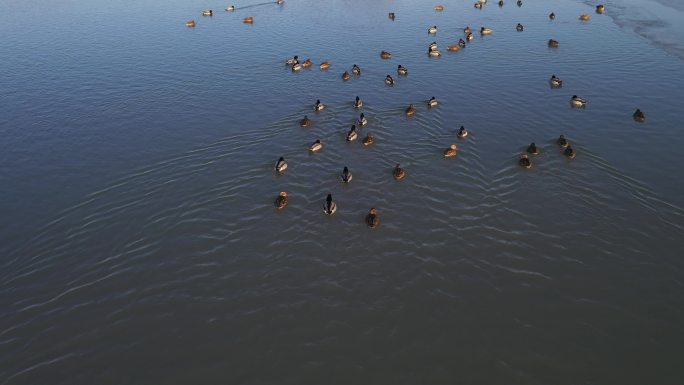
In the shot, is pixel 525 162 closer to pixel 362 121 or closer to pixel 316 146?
pixel 362 121

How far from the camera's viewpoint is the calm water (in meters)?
17.3

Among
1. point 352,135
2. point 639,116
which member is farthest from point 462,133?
point 639,116

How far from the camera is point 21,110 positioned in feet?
126

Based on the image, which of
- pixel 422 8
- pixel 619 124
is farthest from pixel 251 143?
pixel 422 8

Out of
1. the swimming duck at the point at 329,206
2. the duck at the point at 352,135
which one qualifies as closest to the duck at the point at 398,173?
the swimming duck at the point at 329,206

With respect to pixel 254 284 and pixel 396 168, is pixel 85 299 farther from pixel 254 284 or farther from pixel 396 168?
pixel 396 168

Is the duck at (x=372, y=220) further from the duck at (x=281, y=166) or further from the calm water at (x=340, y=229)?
the duck at (x=281, y=166)

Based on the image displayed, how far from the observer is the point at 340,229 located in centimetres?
2370

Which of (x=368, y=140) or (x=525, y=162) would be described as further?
(x=368, y=140)

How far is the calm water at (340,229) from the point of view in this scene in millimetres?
17266

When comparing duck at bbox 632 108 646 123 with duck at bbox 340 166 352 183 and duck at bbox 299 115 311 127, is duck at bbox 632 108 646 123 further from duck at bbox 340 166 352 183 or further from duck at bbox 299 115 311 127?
duck at bbox 299 115 311 127

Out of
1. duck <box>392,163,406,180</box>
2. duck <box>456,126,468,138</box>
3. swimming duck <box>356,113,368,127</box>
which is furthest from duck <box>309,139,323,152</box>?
duck <box>456,126,468,138</box>

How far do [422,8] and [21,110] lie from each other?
56306 millimetres

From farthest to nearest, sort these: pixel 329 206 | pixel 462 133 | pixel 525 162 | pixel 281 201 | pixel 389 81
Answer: pixel 389 81
pixel 462 133
pixel 525 162
pixel 281 201
pixel 329 206
